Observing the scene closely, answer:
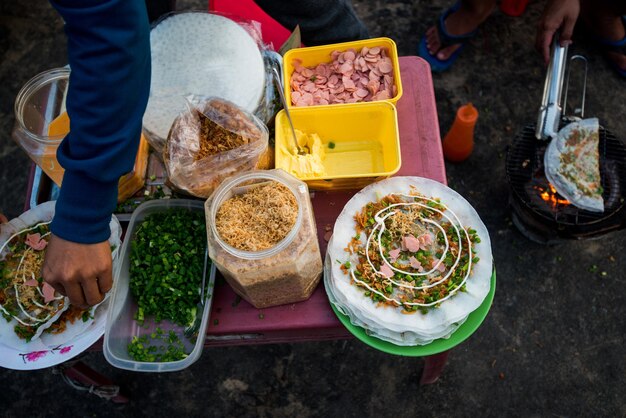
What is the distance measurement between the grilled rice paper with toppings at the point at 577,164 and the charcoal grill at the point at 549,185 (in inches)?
2.2

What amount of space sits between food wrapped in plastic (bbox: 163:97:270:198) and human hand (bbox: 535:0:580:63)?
4.57 feet

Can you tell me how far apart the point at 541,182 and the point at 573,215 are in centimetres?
20

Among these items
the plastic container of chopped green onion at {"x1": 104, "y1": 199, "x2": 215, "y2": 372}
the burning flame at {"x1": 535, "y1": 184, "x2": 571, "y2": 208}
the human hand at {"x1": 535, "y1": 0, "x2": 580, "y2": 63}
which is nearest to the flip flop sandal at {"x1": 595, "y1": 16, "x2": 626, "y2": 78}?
the human hand at {"x1": 535, "y1": 0, "x2": 580, "y2": 63}

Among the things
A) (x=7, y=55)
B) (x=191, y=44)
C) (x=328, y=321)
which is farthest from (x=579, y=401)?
(x=7, y=55)

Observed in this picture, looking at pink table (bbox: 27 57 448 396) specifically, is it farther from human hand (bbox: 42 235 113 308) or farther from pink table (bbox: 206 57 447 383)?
human hand (bbox: 42 235 113 308)

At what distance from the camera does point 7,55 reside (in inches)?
117

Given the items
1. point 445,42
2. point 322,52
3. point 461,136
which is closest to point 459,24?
point 445,42

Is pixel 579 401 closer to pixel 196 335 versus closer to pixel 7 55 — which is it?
pixel 196 335

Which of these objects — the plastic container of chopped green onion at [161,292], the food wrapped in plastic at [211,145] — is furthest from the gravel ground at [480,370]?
the food wrapped in plastic at [211,145]

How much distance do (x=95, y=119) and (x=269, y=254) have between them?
1.49ft

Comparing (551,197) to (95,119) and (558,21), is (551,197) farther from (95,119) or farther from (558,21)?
(95,119)

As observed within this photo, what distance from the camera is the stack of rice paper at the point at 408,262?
48.1 inches

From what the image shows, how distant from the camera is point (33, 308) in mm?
1330

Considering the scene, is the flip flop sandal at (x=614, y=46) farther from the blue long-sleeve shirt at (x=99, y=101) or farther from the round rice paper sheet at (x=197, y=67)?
the blue long-sleeve shirt at (x=99, y=101)
